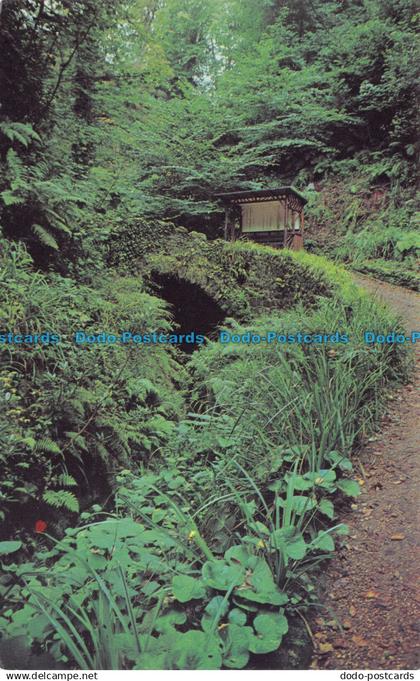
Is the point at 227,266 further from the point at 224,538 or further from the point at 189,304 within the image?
the point at 224,538

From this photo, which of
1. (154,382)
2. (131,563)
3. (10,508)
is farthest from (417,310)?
(10,508)

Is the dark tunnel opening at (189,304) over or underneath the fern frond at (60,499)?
over

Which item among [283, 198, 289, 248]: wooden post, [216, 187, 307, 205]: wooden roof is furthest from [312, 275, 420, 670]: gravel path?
[283, 198, 289, 248]: wooden post

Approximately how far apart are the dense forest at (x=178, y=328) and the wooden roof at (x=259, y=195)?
125mm

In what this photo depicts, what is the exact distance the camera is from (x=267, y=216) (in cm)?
526

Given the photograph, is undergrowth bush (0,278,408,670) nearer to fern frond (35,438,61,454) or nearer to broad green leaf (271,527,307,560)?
broad green leaf (271,527,307,560)

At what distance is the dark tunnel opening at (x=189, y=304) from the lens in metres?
4.53

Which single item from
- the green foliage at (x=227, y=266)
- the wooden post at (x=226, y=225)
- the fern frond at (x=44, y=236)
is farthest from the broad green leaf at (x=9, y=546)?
the wooden post at (x=226, y=225)

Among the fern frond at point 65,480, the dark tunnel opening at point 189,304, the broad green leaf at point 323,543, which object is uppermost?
the dark tunnel opening at point 189,304

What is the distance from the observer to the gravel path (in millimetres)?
1317

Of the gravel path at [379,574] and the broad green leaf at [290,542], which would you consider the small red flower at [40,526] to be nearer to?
the broad green leaf at [290,542]

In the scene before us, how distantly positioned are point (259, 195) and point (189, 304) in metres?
1.37

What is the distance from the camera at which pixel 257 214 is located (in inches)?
202

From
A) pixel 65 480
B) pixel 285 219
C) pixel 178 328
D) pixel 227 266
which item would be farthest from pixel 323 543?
pixel 285 219
